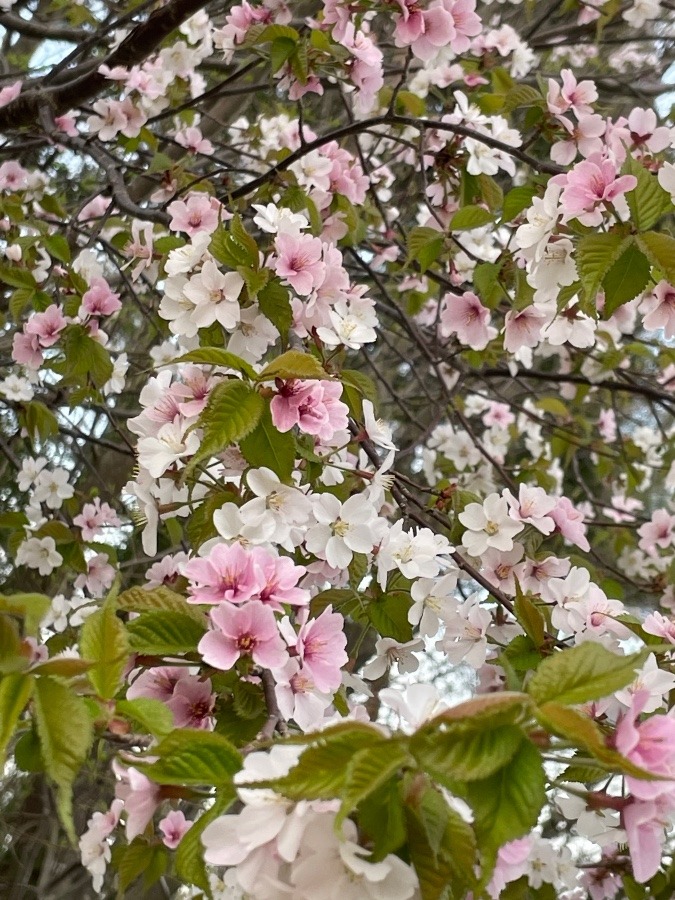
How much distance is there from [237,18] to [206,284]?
2.55 feet

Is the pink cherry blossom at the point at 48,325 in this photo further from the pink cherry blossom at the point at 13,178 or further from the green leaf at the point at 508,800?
the green leaf at the point at 508,800

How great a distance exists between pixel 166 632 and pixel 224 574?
2.4 inches

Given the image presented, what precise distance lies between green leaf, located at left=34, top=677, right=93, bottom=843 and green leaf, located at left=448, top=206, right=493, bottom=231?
862mm

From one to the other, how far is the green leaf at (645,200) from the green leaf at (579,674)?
18.6 inches

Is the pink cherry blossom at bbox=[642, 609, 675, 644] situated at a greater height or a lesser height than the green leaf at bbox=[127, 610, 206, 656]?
lesser

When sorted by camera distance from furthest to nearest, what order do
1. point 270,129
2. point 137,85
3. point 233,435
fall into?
point 270,129, point 137,85, point 233,435

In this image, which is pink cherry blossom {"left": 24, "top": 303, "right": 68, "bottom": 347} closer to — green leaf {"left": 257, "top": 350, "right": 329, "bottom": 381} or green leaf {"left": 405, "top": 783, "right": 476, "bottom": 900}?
green leaf {"left": 257, "top": 350, "right": 329, "bottom": 381}

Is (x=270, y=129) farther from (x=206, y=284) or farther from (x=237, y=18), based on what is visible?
(x=206, y=284)

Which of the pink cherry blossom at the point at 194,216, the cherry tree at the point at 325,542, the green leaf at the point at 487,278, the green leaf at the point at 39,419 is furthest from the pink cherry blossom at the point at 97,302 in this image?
the green leaf at the point at 487,278

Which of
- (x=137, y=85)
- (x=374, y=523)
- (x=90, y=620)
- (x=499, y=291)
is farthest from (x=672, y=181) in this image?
(x=137, y=85)

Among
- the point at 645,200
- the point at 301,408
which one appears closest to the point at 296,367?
the point at 301,408

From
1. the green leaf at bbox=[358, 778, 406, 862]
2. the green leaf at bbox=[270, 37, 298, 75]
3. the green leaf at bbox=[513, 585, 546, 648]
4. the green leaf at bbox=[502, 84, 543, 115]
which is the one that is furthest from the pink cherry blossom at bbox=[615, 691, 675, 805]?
the green leaf at bbox=[270, 37, 298, 75]

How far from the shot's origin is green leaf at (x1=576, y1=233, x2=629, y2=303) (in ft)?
2.32

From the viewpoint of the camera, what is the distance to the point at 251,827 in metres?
0.40
